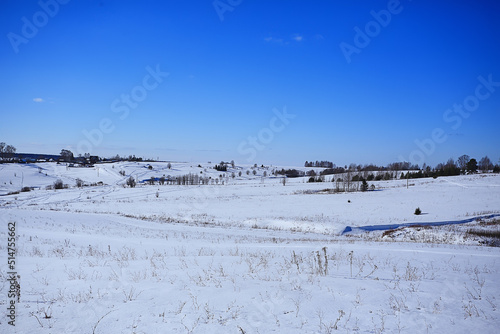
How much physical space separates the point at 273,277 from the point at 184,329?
2.85m

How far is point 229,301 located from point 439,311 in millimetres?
3347

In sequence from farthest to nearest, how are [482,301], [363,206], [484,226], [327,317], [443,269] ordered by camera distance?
[363,206] < [484,226] < [443,269] < [482,301] < [327,317]

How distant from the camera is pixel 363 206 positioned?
145ft

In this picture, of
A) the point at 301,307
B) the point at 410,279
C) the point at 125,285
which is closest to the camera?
the point at 301,307

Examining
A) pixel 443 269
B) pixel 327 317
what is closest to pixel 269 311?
pixel 327 317

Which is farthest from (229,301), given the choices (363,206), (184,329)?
(363,206)

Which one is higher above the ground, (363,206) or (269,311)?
(269,311)

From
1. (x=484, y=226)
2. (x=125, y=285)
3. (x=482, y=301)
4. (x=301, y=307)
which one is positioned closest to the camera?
(x=301, y=307)

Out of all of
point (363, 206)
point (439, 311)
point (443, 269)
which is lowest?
point (363, 206)

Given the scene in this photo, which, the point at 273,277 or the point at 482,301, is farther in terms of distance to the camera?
the point at 273,277

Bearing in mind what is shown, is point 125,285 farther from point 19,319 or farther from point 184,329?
point 184,329

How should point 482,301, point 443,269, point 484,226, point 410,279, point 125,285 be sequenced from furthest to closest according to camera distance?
point 484,226
point 443,269
point 410,279
point 125,285
point 482,301

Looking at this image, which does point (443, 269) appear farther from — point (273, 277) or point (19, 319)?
point (19, 319)

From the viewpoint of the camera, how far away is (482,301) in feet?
14.9
